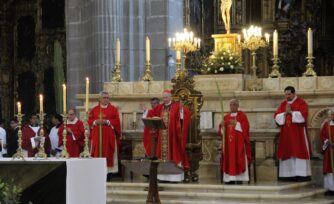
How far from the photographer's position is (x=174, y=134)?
47.3ft

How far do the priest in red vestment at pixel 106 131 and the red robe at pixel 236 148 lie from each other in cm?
222

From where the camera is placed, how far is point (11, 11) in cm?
2730

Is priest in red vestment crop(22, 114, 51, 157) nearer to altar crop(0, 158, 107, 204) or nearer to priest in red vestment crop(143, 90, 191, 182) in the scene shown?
priest in red vestment crop(143, 90, 191, 182)

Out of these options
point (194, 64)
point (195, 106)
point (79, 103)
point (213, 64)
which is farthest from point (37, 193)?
point (194, 64)

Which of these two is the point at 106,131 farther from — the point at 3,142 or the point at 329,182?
the point at 329,182

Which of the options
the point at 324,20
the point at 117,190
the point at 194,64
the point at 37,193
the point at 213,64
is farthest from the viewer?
the point at 324,20

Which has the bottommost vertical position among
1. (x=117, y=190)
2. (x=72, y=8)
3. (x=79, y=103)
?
(x=117, y=190)

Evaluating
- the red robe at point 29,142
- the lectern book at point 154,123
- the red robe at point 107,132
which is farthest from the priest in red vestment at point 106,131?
the lectern book at point 154,123

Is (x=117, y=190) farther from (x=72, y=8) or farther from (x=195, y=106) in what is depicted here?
(x=72, y=8)

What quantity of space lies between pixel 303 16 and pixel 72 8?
Answer: 8349 millimetres

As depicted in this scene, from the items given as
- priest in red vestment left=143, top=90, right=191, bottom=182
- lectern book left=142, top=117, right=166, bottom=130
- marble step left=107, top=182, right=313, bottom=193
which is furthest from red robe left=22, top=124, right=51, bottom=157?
lectern book left=142, top=117, right=166, bottom=130

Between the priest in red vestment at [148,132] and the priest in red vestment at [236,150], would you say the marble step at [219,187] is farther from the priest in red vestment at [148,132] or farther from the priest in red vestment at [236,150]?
the priest in red vestment at [148,132]

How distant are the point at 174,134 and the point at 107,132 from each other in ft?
4.68

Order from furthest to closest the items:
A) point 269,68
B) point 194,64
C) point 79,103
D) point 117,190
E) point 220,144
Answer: point 269,68
point 194,64
point 79,103
point 220,144
point 117,190
